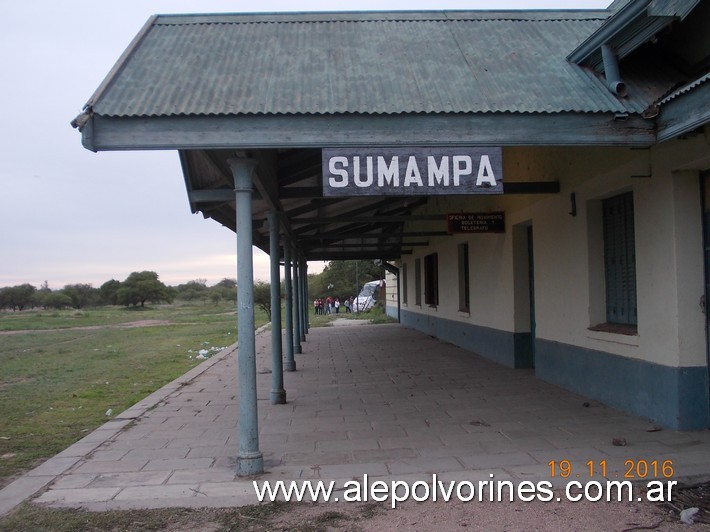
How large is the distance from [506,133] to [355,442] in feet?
10.9

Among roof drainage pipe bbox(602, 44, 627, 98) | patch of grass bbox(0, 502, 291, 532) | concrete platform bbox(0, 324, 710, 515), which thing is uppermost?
roof drainage pipe bbox(602, 44, 627, 98)

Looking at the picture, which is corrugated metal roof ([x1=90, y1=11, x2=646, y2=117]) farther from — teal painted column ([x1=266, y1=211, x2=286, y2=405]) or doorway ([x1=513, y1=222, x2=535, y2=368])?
doorway ([x1=513, y1=222, x2=535, y2=368])

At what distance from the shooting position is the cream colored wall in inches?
245

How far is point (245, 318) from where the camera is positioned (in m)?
5.61

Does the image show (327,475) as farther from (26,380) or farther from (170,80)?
(26,380)

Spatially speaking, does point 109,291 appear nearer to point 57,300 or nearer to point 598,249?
point 57,300

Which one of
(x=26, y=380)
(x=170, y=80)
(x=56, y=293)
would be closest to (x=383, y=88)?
(x=170, y=80)

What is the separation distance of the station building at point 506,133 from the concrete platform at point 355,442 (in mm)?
497

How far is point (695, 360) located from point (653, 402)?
2.24 ft

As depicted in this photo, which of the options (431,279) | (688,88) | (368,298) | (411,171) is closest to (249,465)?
(411,171)

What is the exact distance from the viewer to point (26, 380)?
1361cm

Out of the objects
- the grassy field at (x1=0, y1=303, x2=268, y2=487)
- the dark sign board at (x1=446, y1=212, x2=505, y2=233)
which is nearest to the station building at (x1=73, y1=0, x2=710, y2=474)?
the dark sign board at (x1=446, y1=212, x2=505, y2=233)

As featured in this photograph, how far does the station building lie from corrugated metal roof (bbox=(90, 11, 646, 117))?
0.03m

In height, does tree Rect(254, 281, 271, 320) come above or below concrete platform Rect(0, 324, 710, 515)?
above
